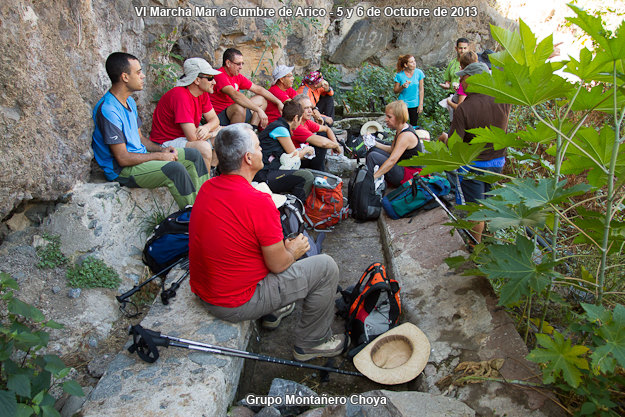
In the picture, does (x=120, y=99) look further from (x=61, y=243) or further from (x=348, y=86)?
(x=348, y=86)

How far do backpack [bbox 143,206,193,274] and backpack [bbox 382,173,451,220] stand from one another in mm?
2417

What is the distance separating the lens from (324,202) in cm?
488

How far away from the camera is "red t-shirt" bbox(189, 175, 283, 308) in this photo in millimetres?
2424

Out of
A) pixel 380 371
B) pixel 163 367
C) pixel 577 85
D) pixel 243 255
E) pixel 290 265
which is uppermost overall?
pixel 577 85

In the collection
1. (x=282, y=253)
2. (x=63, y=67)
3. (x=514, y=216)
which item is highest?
(x=63, y=67)

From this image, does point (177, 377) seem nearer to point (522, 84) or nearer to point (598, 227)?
point (522, 84)

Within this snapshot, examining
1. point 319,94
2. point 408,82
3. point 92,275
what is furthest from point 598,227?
point 319,94

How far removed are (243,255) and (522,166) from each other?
529 cm

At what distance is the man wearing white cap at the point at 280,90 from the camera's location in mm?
6410

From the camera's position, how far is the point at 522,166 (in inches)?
250

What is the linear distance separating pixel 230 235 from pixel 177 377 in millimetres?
791

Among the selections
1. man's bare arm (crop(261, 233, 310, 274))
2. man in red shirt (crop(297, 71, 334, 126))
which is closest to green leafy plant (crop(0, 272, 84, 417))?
man's bare arm (crop(261, 233, 310, 274))

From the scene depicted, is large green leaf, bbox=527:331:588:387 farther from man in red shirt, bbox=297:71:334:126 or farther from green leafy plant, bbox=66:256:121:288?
man in red shirt, bbox=297:71:334:126

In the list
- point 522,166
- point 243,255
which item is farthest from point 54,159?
point 522,166
